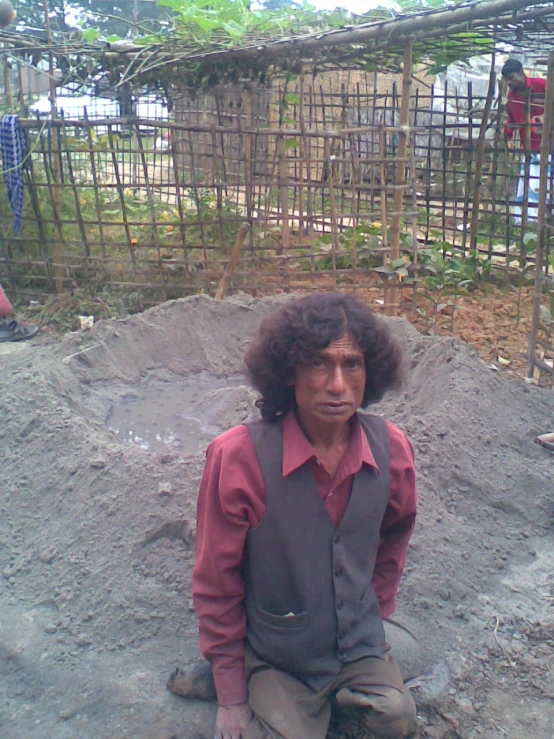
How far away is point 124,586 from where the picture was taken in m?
2.77

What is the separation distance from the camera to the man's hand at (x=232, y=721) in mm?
1966

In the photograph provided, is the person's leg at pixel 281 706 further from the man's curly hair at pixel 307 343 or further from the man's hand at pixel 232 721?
the man's curly hair at pixel 307 343

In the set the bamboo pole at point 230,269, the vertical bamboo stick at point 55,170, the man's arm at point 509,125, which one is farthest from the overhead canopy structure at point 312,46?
the bamboo pole at point 230,269

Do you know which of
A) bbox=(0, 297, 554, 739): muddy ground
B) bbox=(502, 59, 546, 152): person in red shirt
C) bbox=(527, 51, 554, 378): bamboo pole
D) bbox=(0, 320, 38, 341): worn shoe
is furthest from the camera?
bbox=(502, 59, 546, 152): person in red shirt

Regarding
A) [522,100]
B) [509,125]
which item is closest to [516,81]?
[522,100]

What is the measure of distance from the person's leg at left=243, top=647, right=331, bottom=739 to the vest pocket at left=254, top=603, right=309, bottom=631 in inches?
5.2

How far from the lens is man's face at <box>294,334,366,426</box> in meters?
1.91

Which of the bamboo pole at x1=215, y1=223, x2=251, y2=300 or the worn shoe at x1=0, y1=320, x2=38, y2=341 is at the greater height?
the bamboo pole at x1=215, y1=223, x2=251, y2=300

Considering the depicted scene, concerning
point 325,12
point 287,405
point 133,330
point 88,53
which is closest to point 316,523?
point 287,405

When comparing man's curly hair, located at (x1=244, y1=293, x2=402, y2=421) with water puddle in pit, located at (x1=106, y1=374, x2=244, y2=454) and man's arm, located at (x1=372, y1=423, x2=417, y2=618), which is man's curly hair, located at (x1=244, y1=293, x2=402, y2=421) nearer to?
man's arm, located at (x1=372, y1=423, x2=417, y2=618)

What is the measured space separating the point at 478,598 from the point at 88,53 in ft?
20.3

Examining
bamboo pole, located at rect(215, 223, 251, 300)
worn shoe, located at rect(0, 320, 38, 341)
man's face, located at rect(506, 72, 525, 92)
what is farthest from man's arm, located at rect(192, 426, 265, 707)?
man's face, located at rect(506, 72, 525, 92)

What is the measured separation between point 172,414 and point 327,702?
2718mm

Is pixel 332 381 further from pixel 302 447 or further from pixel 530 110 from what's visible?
pixel 530 110
